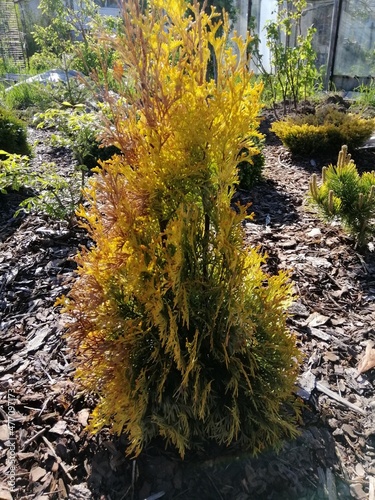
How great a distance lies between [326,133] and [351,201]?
310 centimetres

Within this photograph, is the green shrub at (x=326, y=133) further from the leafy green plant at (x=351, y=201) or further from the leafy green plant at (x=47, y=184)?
the leafy green plant at (x=47, y=184)

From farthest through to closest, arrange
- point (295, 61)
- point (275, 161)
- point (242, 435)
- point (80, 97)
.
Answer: point (80, 97), point (295, 61), point (275, 161), point (242, 435)

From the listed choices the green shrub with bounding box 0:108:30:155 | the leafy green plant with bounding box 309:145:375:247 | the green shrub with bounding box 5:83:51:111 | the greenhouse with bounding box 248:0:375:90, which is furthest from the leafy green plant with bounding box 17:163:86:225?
the greenhouse with bounding box 248:0:375:90

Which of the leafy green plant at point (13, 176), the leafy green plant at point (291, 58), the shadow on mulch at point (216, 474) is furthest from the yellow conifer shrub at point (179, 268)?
the leafy green plant at point (291, 58)

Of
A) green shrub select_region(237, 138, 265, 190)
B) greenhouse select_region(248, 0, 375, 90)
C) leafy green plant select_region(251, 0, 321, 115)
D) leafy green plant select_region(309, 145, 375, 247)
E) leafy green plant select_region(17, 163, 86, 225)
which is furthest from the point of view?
greenhouse select_region(248, 0, 375, 90)

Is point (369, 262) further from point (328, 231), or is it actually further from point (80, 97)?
point (80, 97)

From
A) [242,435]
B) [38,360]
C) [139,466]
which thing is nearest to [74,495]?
[139,466]

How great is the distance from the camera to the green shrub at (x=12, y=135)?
5780 millimetres

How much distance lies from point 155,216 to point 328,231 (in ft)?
9.64

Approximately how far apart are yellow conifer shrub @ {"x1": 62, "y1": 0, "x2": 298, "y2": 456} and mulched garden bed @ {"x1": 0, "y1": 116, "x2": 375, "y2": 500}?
148 mm

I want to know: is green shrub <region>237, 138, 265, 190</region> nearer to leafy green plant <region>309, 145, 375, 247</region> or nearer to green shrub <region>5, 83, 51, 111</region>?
leafy green plant <region>309, 145, 375, 247</region>

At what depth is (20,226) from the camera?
4.34 meters

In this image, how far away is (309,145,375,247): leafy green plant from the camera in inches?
142

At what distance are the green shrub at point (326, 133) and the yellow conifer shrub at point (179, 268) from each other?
5198 millimetres
